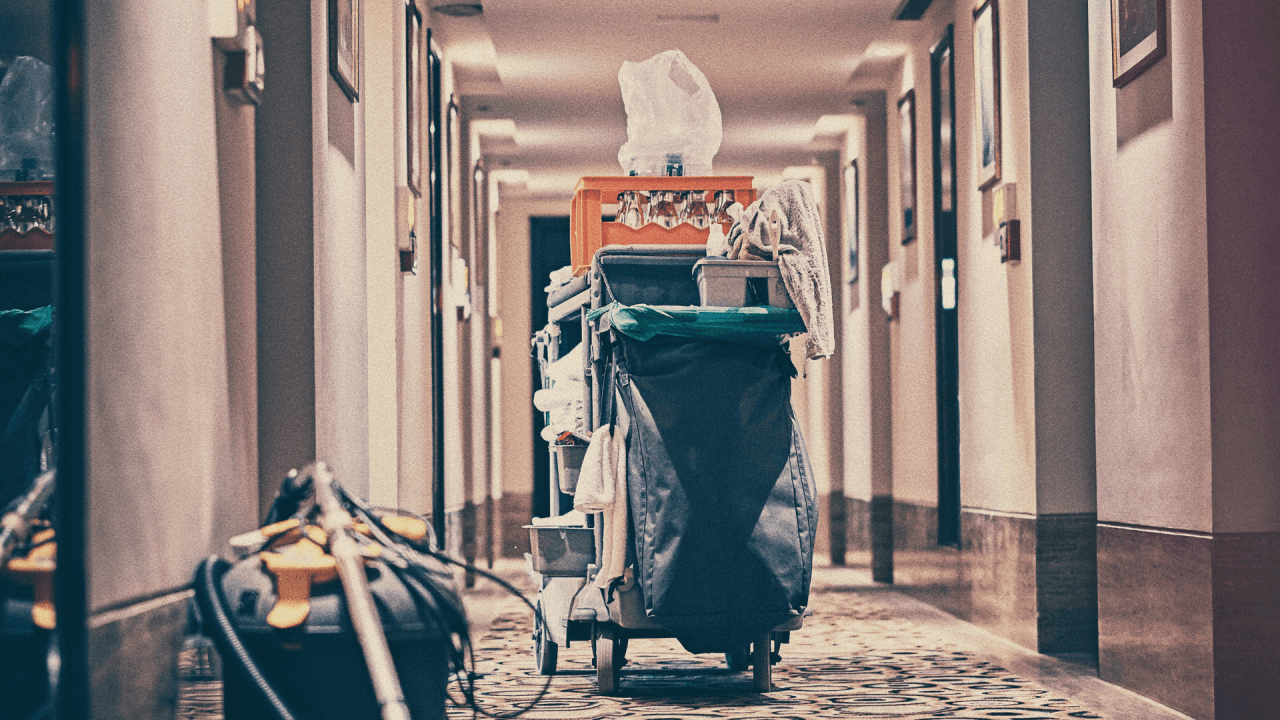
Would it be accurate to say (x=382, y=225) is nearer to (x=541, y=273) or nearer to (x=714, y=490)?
(x=714, y=490)

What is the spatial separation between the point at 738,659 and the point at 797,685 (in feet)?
0.83

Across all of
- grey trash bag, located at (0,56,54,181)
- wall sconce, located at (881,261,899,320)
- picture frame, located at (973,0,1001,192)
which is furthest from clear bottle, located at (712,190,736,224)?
wall sconce, located at (881,261,899,320)

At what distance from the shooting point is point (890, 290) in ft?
26.2

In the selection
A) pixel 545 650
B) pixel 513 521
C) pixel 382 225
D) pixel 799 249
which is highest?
pixel 382 225

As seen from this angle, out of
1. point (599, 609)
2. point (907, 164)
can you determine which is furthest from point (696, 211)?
point (907, 164)

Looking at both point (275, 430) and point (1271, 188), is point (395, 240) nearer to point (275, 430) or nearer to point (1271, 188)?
point (275, 430)

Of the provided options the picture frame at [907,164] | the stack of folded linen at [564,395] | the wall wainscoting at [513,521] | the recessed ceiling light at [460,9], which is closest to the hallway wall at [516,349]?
the wall wainscoting at [513,521]

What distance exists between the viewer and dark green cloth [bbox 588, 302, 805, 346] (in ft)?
12.1

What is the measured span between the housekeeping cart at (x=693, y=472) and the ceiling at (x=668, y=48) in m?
3.04

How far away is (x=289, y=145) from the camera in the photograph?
3.07 m

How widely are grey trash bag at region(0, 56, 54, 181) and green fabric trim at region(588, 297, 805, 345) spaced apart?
7.19 feet

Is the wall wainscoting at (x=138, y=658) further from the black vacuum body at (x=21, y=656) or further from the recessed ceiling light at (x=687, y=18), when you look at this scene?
the recessed ceiling light at (x=687, y=18)

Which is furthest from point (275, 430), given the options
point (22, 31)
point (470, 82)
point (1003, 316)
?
point (470, 82)

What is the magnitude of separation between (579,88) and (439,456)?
263cm
